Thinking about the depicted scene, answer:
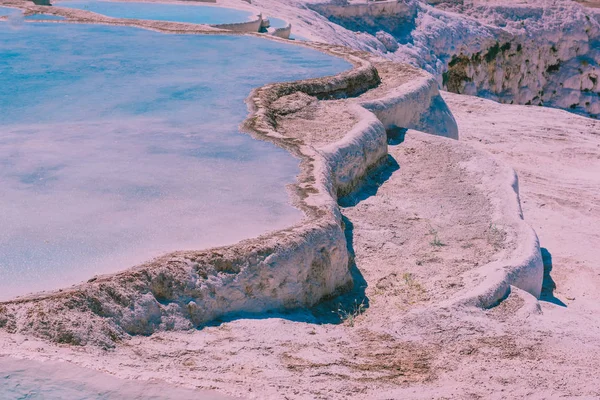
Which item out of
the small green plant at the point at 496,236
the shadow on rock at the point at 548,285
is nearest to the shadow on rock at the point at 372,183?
the small green plant at the point at 496,236

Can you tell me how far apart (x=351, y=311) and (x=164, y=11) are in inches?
382

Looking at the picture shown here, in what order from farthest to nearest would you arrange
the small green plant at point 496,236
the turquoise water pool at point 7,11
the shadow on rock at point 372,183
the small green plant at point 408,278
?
the turquoise water pool at point 7,11 < the shadow on rock at point 372,183 < the small green plant at point 496,236 < the small green plant at point 408,278

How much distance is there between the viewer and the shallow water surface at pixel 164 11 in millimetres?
12805

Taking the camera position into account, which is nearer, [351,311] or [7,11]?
[351,311]

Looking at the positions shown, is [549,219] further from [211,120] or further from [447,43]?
[447,43]

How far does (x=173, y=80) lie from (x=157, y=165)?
2.74 m

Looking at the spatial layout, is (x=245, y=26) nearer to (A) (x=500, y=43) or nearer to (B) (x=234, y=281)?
(B) (x=234, y=281)

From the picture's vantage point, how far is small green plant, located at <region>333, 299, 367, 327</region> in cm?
468

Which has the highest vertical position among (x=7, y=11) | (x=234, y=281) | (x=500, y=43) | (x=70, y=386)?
(x=70, y=386)

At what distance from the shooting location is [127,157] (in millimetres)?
5816

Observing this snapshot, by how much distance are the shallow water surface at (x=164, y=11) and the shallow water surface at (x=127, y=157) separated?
3103mm

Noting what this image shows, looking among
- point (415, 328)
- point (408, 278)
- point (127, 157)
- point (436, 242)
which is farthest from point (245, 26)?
point (415, 328)

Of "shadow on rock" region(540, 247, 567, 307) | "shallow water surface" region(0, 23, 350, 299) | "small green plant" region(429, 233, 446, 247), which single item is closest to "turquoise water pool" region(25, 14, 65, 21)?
"shallow water surface" region(0, 23, 350, 299)

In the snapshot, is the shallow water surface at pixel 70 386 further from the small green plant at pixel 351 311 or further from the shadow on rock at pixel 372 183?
the shadow on rock at pixel 372 183
